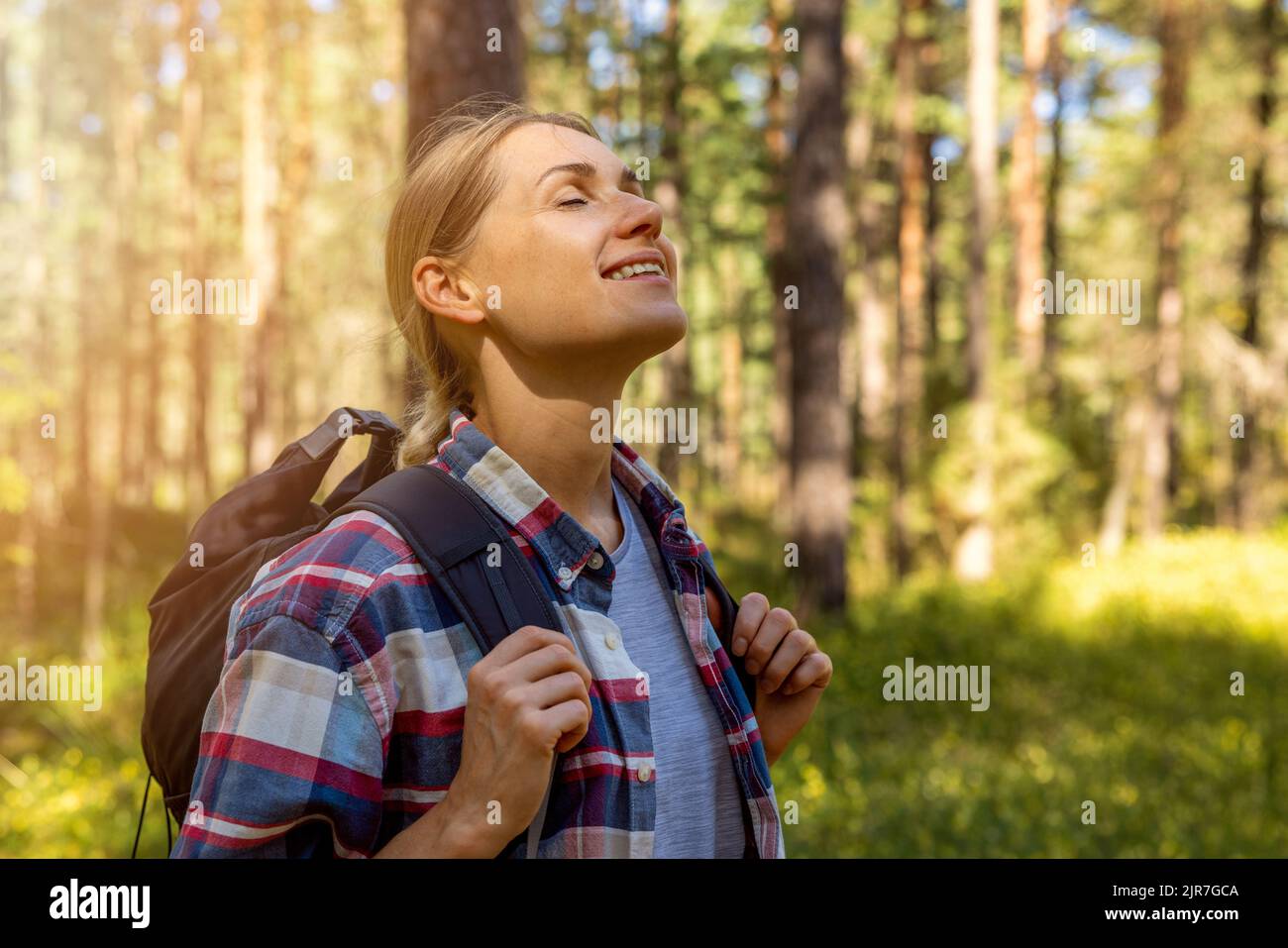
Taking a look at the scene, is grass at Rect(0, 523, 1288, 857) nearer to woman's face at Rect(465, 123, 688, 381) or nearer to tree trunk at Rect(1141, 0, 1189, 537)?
woman's face at Rect(465, 123, 688, 381)

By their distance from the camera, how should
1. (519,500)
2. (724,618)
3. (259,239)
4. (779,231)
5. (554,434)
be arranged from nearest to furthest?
(519,500) → (554,434) → (724,618) → (259,239) → (779,231)

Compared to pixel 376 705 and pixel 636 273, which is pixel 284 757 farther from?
pixel 636 273

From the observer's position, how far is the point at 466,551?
1.63 metres

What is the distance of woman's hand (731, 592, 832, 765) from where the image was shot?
2008mm

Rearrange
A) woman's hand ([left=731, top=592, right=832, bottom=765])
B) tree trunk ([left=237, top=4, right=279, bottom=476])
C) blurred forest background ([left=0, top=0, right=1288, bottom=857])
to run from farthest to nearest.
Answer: tree trunk ([left=237, top=4, right=279, bottom=476]), blurred forest background ([left=0, top=0, right=1288, bottom=857]), woman's hand ([left=731, top=592, right=832, bottom=765])

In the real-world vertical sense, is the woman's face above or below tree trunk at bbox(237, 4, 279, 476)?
below

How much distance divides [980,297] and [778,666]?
54.5 ft

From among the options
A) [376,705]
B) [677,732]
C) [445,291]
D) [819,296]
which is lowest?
[677,732]

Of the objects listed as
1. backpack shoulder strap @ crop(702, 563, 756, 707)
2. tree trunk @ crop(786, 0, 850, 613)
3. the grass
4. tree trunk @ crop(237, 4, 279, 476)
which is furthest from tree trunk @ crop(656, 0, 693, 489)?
backpack shoulder strap @ crop(702, 563, 756, 707)

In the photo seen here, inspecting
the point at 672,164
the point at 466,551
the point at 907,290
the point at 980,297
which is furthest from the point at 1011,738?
the point at 907,290

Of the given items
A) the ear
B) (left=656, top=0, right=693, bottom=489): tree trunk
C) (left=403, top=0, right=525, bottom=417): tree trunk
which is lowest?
the ear

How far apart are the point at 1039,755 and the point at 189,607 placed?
319 inches

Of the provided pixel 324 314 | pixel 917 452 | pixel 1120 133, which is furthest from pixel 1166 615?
pixel 324 314

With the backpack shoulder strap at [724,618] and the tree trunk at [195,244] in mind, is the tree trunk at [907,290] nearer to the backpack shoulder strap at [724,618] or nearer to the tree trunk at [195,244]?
the tree trunk at [195,244]
